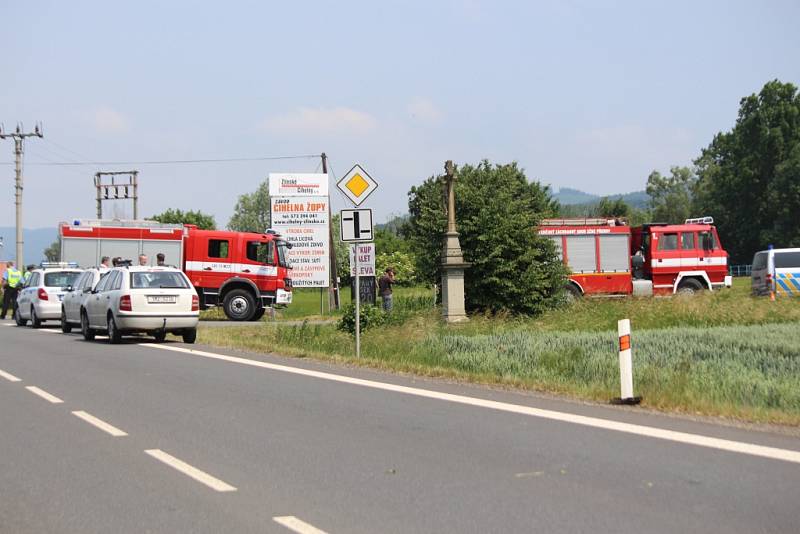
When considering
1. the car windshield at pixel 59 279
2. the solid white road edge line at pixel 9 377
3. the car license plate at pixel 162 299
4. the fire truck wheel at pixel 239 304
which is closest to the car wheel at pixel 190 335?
the car license plate at pixel 162 299

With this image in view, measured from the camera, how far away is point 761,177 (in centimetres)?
8519

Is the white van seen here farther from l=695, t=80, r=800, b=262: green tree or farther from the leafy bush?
l=695, t=80, r=800, b=262: green tree

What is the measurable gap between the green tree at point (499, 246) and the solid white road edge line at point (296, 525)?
19.8 meters

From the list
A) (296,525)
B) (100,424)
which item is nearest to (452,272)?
(100,424)

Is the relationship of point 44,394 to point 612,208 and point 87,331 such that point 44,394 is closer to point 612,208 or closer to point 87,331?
point 87,331

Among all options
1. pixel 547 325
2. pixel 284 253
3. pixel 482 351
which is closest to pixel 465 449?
pixel 482 351

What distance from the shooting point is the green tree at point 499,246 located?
25641 mm

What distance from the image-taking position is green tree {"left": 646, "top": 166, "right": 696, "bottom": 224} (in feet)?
407

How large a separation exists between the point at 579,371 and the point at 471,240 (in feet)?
42.7

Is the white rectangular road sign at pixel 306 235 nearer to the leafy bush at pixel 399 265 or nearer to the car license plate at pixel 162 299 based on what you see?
the car license plate at pixel 162 299

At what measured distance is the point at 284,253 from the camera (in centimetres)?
3303

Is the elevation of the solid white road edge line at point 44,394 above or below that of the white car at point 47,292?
below

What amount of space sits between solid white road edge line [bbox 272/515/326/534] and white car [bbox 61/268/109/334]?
1851 cm

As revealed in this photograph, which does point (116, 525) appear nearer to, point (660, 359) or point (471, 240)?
point (660, 359)
